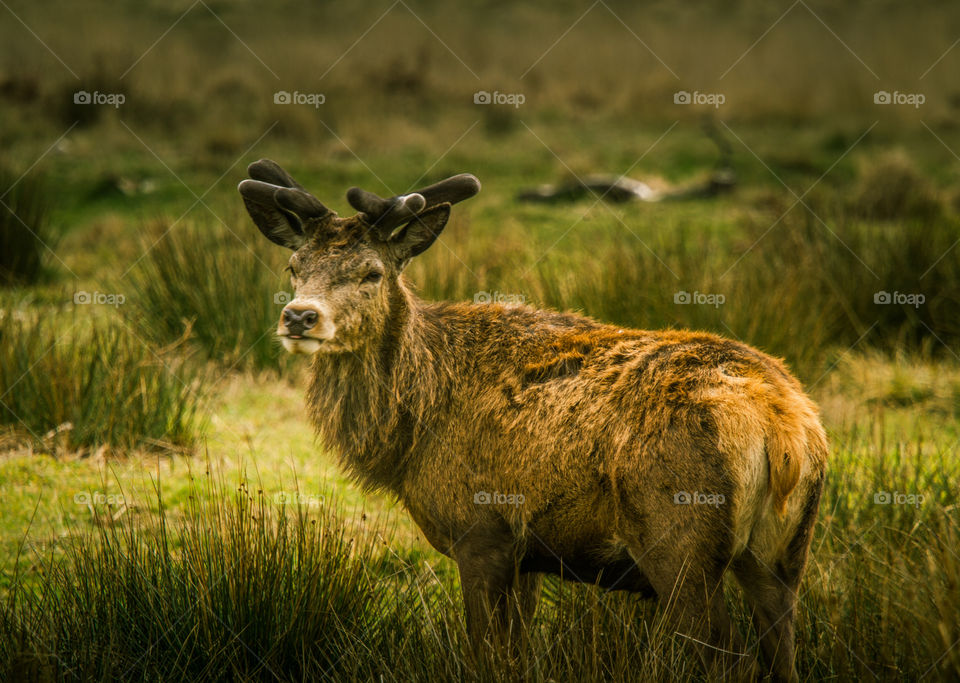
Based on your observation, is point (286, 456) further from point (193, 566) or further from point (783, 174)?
point (783, 174)

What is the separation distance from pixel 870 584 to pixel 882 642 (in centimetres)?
74

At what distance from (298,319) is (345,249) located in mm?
597

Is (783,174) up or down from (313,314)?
up

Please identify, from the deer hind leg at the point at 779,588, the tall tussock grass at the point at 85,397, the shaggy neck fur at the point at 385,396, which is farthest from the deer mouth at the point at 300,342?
the tall tussock grass at the point at 85,397

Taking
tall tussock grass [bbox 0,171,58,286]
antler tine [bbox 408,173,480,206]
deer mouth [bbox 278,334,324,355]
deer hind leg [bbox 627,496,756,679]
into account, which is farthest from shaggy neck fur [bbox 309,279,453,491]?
tall tussock grass [bbox 0,171,58,286]

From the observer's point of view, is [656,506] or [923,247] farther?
[923,247]

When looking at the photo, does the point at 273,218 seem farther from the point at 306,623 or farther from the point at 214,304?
the point at 214,304

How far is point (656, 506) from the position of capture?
3850 millimetres

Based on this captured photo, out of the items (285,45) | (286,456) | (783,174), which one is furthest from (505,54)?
(286,456)

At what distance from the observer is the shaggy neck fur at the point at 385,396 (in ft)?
15.6

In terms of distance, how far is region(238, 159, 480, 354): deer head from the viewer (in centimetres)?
445

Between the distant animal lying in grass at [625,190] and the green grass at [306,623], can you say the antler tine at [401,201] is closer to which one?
the green grass at [306,623]

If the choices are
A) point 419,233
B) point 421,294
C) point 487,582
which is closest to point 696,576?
point 487,582

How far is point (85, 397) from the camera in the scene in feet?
23.0
